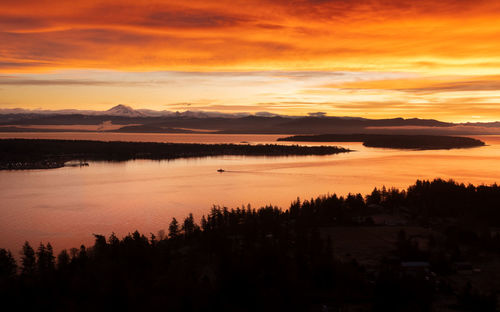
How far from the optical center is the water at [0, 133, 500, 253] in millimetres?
34156

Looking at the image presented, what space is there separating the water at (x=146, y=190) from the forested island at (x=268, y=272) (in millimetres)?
8720

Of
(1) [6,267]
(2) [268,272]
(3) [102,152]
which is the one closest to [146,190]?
(1) [6,267]

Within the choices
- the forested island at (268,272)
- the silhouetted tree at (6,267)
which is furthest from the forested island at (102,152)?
the forested island at (268,272)

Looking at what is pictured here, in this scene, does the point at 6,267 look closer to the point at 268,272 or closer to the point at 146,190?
the point at 268,272

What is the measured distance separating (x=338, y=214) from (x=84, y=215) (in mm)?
20681

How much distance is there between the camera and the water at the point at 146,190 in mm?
34156

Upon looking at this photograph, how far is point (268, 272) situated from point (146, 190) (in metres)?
36.8

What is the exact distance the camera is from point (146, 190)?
52.8m

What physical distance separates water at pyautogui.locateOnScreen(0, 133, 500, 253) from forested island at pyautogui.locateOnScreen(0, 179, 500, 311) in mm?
8720

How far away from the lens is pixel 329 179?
2462 inches

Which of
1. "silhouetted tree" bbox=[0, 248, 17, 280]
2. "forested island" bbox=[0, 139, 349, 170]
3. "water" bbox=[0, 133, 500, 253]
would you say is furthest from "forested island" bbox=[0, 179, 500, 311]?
"forested island" bbox=[0, 139, 349, 170]

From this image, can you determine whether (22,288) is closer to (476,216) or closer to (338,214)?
(338,214)

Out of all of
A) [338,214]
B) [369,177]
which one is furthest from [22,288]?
[369,177]

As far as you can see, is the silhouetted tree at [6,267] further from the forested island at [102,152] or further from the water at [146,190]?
the forested island at [102,152]
